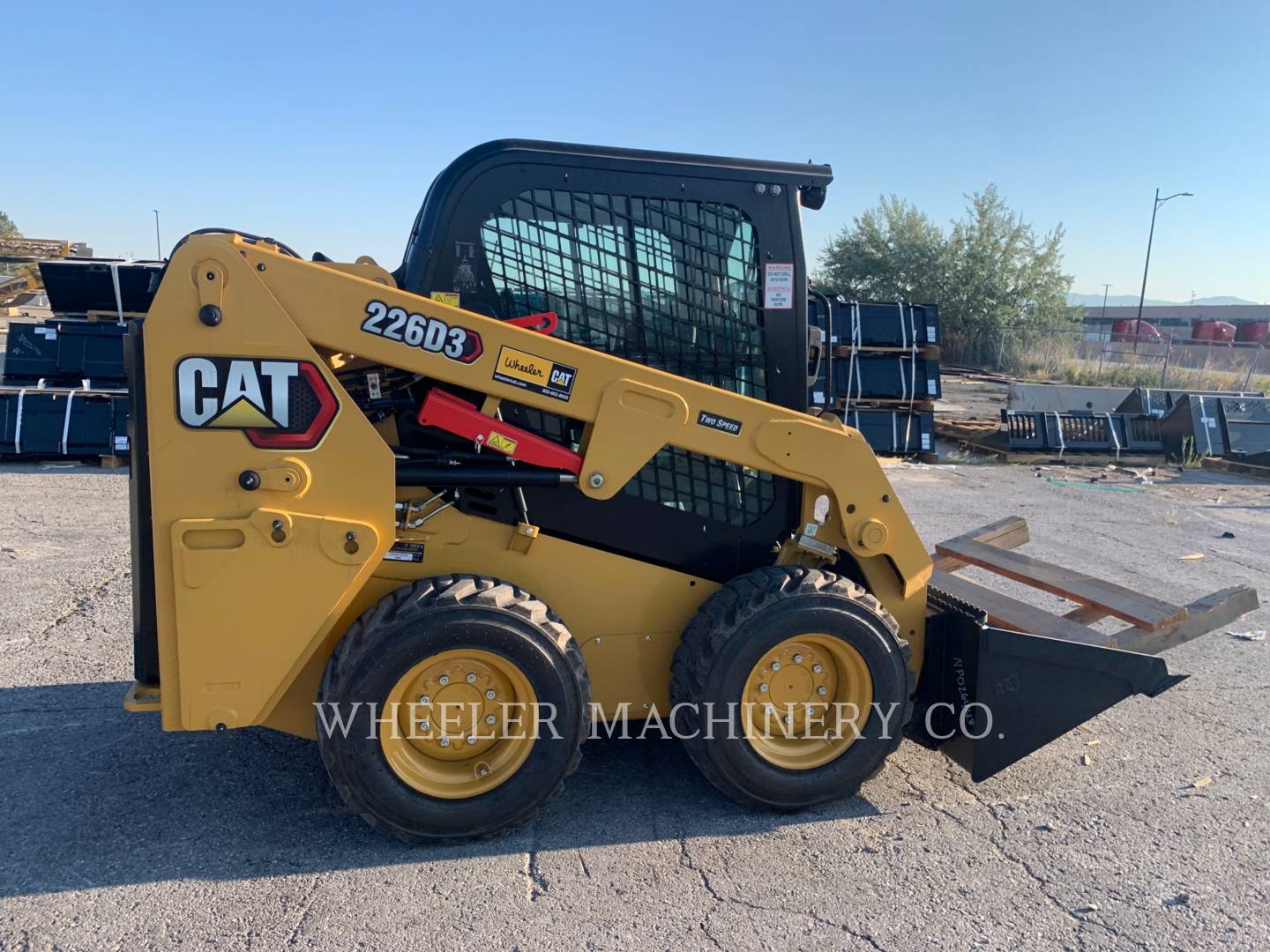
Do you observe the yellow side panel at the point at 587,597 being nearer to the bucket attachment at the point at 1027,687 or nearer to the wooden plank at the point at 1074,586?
the bucket attachment at the point at 1027,687

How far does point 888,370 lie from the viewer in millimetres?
13633

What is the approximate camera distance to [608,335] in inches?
143

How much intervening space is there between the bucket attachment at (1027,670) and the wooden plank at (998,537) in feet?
4.03

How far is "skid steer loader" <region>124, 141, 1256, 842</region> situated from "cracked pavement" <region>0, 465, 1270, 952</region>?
24 cm

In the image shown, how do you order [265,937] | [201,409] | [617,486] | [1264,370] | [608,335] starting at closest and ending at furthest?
[265,937] < [201,409] < [617,486] < [608,335] < [1264,370]

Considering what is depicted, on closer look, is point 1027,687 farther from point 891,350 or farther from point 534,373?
point 891,350

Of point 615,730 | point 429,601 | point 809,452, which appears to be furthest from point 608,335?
point 615,730

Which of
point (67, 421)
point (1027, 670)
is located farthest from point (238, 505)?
point (67, 421)

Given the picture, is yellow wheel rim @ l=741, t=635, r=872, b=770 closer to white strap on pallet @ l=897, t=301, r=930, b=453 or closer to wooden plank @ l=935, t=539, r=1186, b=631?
wooden plank @ l=935, t=539, r=1186, b=631

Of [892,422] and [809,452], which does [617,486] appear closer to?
[809,452]

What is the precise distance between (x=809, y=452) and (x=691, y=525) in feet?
1.96

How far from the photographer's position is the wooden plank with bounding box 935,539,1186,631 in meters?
4.03

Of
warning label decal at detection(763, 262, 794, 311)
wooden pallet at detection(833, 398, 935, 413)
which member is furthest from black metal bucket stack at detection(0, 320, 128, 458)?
wooden pallet at detection(833, 398, 935, 413)

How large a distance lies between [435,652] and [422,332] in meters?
1.12
